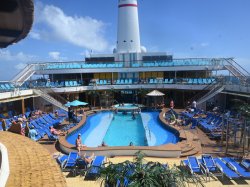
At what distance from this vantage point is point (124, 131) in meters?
17.5

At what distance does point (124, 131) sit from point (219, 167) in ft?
31.1

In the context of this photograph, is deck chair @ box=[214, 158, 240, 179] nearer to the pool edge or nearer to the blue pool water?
the pool edge

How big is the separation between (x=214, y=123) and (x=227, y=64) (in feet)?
35.1

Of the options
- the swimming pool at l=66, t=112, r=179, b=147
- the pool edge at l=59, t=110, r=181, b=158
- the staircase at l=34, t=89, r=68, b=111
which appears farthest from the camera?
the staircase at l=34, t=89, r=68, b=111

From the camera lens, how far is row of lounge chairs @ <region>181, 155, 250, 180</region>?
26.8 feet

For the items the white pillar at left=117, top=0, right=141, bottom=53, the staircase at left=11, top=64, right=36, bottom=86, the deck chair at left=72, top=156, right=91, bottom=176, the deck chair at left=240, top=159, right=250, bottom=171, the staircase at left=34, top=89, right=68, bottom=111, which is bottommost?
the deck chair at left=72, top=156, right=91, bottom=176

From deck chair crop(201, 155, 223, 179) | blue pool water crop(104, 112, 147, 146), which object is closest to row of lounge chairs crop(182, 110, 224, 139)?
blue pool water crop(104, 112, 147, 146)

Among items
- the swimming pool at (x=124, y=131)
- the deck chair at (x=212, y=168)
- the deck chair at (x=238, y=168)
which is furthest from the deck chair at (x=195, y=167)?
the swimming pool at (x=124, y=131)

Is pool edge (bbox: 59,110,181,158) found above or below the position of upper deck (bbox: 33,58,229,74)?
below

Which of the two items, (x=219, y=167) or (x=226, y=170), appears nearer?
(x=226, y=170)

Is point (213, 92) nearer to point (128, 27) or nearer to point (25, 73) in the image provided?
point (128, 27)

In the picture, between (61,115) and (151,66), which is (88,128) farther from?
(151,66)

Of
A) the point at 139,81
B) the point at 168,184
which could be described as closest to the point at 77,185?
the point at 168,184

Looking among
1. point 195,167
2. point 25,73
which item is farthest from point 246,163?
point 25,73
